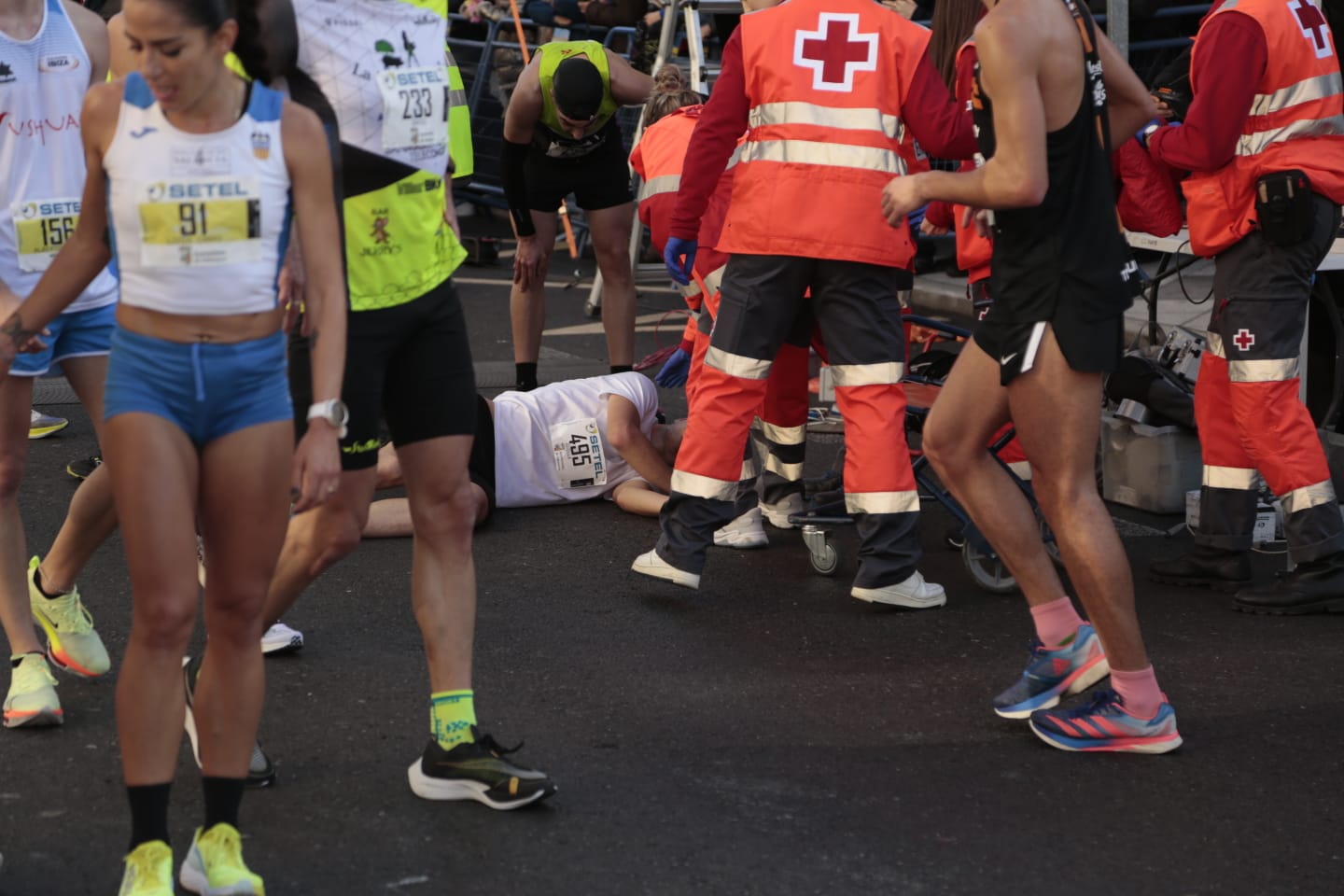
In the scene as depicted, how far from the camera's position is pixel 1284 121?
18.7 ft

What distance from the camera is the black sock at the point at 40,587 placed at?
190 inches

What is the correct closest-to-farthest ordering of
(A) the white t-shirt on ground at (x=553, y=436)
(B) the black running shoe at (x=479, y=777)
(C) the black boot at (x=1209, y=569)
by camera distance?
(B) the black running shoe at (x=479, y=777) < (C) the black boot at (x=1209, y=569) < (A) the white t-shirt on ground at (x=553, y=436)

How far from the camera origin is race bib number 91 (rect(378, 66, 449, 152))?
3881 mm

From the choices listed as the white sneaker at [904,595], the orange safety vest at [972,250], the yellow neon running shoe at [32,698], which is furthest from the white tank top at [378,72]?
the orange safety vest at [972,250]

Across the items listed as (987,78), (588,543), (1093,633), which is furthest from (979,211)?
(588,543)

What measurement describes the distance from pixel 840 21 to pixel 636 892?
9.64 ft

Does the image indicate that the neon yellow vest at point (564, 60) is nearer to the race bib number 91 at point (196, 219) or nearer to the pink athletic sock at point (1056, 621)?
the pink athletic sock at point (1056, 621)

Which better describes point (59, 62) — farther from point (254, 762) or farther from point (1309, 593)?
point (1309, 593)

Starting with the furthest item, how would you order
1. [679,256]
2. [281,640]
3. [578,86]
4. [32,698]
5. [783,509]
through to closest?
[578,86] → [783,509] → [679,256] → [281,640] → [32,698]

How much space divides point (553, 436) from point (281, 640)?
198 cm

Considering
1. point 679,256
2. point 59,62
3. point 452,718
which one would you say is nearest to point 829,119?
point 679,256

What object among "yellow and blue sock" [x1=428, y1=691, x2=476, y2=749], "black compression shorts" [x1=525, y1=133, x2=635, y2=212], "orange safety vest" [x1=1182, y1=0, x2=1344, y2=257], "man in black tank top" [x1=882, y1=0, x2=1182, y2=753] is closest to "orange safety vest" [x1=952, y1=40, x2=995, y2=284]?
"orange safety vest" [x1=1182, y1=0, x2=1344, y2=257]

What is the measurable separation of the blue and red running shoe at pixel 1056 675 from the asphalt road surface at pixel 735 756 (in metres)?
0.09

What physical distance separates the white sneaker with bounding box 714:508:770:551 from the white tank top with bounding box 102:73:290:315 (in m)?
3.32
